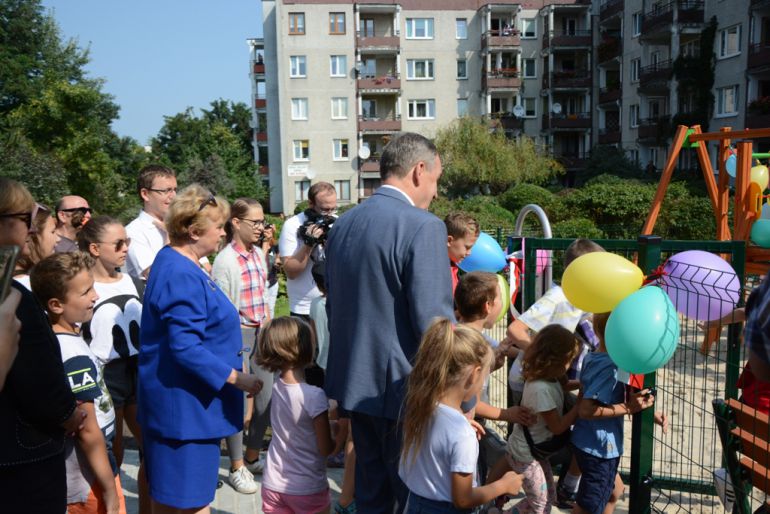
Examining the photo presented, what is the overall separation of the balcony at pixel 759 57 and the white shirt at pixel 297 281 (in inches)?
1176

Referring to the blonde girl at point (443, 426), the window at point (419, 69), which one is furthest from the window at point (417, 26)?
the blonde girl at point (443, 426)

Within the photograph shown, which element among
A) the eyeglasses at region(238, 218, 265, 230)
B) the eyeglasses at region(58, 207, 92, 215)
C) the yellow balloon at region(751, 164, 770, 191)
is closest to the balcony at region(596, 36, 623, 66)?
the yellow balloon at region(751, 164, 770, 191)

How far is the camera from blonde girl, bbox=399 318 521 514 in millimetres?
2447

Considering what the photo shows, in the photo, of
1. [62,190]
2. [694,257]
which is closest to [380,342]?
[694,257]

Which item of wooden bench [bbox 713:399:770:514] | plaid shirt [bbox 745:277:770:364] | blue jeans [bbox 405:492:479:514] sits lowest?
blue jeans [bbox 405:492:479:514]

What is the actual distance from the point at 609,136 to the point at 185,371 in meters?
41.7

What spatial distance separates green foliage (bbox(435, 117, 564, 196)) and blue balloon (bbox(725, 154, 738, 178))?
24.9 meters

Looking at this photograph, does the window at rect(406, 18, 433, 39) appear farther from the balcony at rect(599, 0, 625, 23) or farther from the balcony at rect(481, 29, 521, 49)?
the balcony at rect(599, 0, 625, 23)

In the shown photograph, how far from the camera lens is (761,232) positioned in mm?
8461

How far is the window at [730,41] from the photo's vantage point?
30.6 m

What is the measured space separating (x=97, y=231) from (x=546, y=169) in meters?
34.2

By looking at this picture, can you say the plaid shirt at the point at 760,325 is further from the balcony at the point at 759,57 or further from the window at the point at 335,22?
the window at the point at 335,22

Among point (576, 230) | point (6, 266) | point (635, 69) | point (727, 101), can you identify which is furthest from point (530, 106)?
point (6, 266)

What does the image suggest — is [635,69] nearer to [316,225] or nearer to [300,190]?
[300,190]
